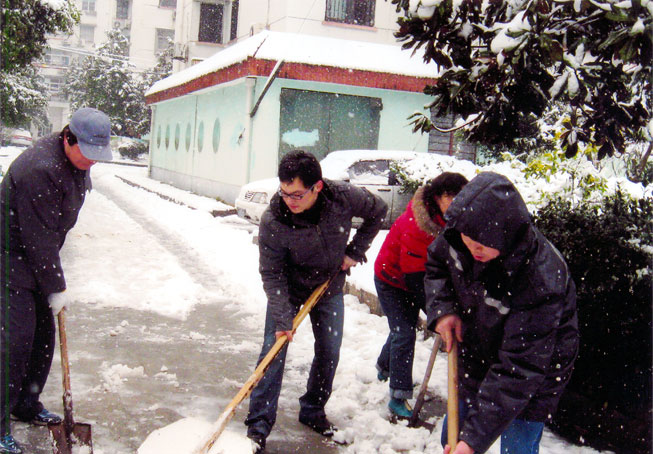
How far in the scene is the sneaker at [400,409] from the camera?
13.7ft

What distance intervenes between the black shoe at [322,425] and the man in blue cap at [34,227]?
5.43ft

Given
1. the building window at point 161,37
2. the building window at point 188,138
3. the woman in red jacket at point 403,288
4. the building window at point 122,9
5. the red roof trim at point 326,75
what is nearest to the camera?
the woman in red jacket at point 403,288

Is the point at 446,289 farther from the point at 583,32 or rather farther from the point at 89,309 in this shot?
the point at 89,309

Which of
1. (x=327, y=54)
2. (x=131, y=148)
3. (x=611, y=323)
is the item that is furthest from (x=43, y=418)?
(x=131, y=148)

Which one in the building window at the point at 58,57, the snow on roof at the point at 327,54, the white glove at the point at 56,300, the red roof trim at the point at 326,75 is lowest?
the white glove at the point at 56,300

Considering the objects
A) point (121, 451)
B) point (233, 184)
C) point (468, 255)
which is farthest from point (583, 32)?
point (233, 184)

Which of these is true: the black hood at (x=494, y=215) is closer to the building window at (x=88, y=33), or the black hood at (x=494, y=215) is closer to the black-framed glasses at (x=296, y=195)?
the black-framed glasses at (x=296, y=195)

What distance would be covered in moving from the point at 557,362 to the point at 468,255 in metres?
0.55

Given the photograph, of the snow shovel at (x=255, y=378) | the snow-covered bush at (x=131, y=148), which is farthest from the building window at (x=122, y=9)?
the snow shovel at (x=255, y=378)

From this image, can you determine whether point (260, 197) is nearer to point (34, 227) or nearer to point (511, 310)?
point (34, 227)

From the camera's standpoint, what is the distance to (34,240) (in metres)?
3.21

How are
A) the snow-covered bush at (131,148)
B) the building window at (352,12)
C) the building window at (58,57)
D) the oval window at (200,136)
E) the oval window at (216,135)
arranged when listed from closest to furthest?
the oval window at (216,135) < the building window at (352,12) < the oval window at (200,136) < the snow-covered bush at (131,148) < the building window at (58,57)

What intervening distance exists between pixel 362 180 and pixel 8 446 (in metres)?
8.84

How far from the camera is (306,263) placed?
12.3ft
